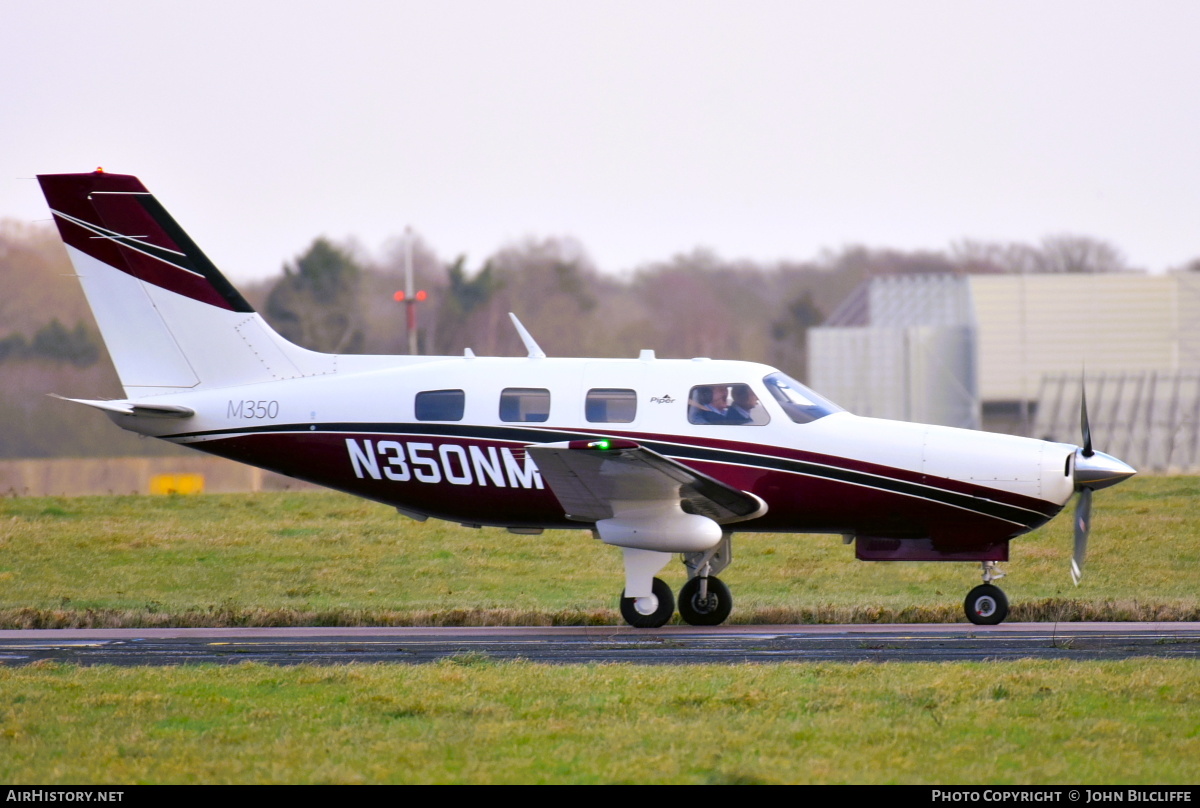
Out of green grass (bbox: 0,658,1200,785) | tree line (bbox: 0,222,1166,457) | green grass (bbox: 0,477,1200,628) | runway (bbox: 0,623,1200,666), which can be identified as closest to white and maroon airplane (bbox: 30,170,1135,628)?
runway (bbox: 0,623,1200,666)

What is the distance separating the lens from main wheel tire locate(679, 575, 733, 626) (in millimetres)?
15320

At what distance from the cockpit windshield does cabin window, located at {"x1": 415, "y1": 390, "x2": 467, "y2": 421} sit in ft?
10.6

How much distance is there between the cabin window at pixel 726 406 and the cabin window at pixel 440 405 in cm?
245

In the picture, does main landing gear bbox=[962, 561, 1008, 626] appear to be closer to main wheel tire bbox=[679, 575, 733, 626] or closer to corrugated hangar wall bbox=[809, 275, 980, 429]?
main wheel tire bbox=[679, 575, 733, 626]

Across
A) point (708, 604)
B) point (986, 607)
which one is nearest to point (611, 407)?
point (708, 604)

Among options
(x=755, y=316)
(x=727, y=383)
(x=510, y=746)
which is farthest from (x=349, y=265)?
(x=510, y=746)

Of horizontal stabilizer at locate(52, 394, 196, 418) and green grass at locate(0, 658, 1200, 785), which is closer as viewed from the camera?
green grass at locate(0, 658, 1200, 785)

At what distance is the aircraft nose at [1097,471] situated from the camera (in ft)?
46.1

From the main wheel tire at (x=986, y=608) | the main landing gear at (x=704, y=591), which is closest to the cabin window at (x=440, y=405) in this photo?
the main landing gear at (x=704, y=591)

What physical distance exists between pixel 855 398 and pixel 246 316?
35089 millimetres

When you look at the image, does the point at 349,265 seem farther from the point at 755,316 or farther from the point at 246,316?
the point at 246,316

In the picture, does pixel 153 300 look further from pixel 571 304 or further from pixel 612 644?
pixel 571 304

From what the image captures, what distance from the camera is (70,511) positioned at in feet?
84.9

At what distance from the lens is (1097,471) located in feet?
46.1
